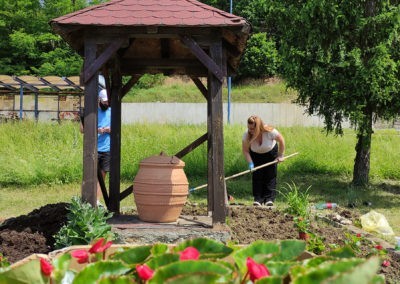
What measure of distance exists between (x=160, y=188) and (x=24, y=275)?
479 centimetres

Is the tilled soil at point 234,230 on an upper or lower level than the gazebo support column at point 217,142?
lower

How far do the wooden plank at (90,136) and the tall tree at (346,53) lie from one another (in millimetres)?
6460

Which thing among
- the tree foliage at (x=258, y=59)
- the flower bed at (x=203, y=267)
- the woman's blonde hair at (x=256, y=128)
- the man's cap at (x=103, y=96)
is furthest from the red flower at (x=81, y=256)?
the tree foliage at (x=258, y=59)

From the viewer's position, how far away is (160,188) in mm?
6109

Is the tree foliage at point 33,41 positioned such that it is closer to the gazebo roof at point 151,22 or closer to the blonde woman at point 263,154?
the blonde woman at point 263,154

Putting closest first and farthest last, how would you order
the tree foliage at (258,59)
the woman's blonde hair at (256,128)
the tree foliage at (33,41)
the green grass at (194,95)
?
the woman's blonde hair at (256,128)
the tree foliage at (33,41)
the green grass at (194,95)
the tree foliage at (258,59)

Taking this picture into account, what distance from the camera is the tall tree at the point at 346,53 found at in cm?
1122

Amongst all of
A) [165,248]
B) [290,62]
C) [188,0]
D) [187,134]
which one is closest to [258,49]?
[187,134]

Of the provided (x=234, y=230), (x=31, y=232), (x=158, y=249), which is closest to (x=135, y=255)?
(x=158, y=249)

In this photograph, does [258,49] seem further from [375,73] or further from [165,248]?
[165,248]

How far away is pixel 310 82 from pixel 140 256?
34.8ft

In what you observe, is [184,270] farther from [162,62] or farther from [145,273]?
[162,62]

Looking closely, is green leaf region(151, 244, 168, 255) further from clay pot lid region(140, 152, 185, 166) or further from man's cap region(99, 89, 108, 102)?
man's cap region(99, 89, 108, 102)

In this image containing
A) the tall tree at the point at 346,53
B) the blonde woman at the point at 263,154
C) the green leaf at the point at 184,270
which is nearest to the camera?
the green leaf at the point at 184,270
